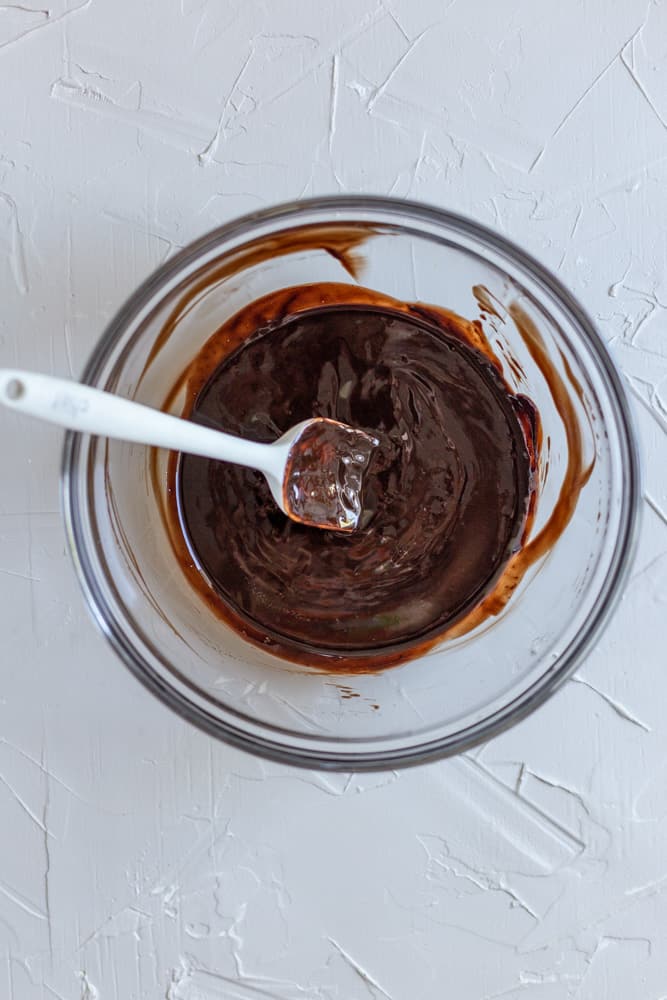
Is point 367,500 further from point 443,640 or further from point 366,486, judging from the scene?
point 443,640

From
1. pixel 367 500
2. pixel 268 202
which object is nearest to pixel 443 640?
pixel 367 500

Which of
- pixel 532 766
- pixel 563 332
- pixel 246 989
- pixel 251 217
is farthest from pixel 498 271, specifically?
pixel 246 989

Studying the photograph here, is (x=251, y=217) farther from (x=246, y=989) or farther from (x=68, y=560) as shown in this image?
(x=246, y=989)

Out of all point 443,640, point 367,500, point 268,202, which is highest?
point 268,202
